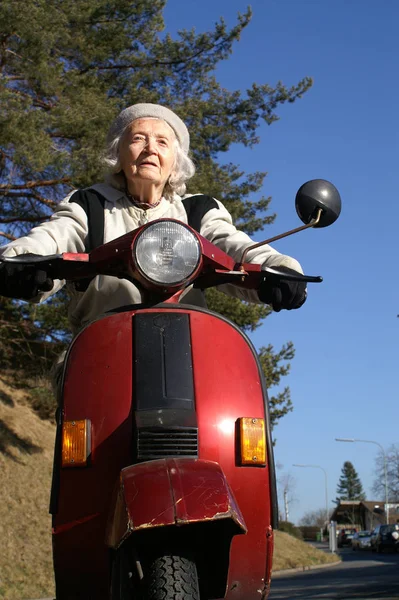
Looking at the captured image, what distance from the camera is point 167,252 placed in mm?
2791

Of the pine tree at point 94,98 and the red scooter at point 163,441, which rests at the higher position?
the pine tree at point 94,98

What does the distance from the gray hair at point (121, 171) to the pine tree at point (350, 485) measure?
138 meters

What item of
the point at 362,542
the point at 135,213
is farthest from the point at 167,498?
the point at 362,542

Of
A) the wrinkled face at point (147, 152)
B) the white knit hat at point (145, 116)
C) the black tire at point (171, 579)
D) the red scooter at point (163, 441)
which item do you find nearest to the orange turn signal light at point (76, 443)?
the red scooter at point (163, 441)

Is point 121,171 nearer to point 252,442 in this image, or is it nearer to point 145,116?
point 145,116

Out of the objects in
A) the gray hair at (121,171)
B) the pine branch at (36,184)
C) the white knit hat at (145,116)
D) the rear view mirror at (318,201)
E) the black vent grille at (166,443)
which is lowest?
the black vent grille at (166,443)

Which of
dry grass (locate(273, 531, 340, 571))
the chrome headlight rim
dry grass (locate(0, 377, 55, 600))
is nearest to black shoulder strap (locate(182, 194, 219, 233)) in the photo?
the chrome headlight rim

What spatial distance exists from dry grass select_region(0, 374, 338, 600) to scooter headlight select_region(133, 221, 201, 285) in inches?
412

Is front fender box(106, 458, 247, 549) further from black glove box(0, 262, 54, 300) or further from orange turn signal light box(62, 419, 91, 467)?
black glove box(0, 262, 54, 300)

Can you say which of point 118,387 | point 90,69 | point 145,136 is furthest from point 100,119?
point 118,387

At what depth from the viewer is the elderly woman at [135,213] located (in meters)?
3.24

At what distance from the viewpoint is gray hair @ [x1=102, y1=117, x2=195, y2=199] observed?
3732 mm

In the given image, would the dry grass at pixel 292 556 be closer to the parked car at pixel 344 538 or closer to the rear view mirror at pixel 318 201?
the rear view mirror at pixel 318 201

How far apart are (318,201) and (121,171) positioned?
3.61 ft
